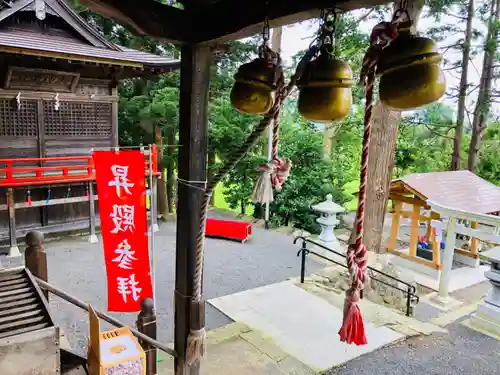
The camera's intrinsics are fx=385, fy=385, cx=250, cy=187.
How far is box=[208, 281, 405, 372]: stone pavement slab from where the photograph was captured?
467 cm

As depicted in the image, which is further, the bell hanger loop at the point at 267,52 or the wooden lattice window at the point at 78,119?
the wooden lattice window at the point at 78,119

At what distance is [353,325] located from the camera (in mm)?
1348

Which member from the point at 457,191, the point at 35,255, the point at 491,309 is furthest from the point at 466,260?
the point at 35,255

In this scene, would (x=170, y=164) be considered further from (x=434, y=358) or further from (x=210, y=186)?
(x=210, y=186)

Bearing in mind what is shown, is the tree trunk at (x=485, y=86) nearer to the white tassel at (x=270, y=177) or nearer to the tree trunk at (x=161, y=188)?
the tree trunk at (x=161, y=188)

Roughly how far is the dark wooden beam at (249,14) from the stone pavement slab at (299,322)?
Answer: 3.71 meters

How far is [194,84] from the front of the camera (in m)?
2.27

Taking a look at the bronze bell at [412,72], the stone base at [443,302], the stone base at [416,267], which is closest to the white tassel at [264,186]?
the bronze bell at [412,72]

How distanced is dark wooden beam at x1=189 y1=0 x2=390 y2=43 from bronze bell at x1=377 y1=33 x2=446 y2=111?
0.25 meters

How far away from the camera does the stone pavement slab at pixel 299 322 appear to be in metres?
4.67

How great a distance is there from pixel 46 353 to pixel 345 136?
474 inches

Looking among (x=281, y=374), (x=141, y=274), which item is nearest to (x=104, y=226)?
(x=141, y=274)

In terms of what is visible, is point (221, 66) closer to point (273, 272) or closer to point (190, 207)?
point (273, 272)

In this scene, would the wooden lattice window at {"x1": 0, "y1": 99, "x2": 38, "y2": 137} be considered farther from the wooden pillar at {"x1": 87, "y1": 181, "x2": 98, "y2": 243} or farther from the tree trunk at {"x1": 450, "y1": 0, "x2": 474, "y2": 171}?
the tree trunk at {"x1": 450, "y1": 0, "x2": 474, "y2": 171}
